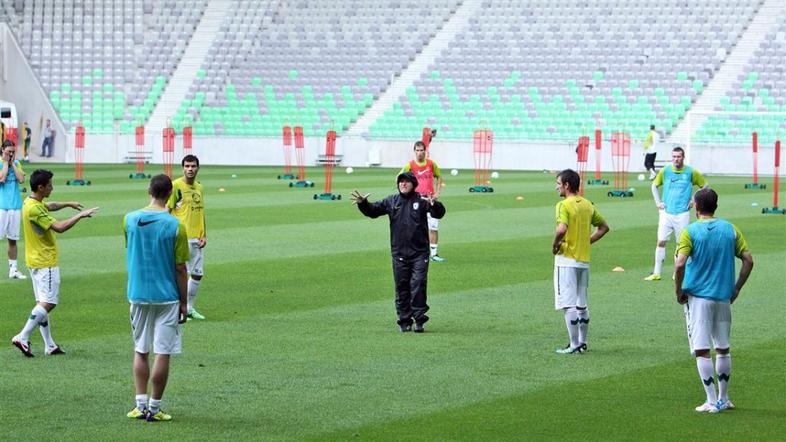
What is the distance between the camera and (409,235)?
15406 millimetres

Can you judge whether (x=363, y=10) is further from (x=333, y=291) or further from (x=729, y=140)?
(x=333, y=291)

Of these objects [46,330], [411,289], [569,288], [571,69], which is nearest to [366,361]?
[569,288]

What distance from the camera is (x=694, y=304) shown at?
11.0 m

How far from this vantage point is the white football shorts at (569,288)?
1384 cm

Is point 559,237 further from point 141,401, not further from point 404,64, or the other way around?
point 404,64

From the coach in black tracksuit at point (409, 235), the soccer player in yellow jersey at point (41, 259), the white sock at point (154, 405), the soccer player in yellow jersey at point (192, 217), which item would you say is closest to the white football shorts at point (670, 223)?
the coach in black tracksuit at point (409, 235)

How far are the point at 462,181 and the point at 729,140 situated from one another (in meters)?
11.5

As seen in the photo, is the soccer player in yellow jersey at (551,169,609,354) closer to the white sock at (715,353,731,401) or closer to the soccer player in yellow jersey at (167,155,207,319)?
the white sock at (715,353,731,401)

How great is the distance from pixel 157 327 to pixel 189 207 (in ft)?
18.4

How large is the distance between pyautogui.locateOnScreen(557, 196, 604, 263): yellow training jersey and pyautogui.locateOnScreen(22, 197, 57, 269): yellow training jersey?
486 cm

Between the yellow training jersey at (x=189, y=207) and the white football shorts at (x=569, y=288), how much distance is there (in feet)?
14.3

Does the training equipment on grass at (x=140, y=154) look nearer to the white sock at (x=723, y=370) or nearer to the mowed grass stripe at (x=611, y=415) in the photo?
the mowed grass stripe at (x=611, y=415)

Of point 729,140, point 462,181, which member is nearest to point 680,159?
point 462,181

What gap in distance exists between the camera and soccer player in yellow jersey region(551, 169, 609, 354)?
45.3 feet
